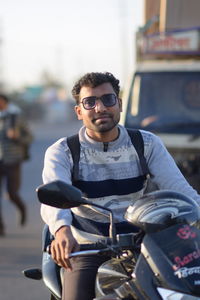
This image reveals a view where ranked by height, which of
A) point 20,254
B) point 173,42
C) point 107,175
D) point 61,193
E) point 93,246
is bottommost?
point 20,254

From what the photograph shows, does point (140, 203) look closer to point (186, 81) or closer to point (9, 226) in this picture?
point (186, 81)

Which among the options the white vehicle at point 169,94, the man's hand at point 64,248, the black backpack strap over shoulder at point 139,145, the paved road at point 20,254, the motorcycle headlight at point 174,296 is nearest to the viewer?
the motorcycle headlight at point 174,296

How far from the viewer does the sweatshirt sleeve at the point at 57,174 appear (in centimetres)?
323

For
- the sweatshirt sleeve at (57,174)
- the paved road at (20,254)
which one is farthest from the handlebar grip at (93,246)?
the paved road at (20,254)

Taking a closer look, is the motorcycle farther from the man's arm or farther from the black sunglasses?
the black sunglasses

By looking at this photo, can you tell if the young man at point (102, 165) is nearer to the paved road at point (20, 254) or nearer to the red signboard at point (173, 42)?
the paved road at point (20, 254)

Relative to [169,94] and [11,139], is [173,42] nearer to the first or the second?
[169,94]

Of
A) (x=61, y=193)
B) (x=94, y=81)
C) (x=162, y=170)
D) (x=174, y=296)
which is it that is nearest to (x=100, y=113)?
(x=94, y=81)

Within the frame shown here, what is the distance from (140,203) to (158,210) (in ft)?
0.29

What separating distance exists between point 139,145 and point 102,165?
0.23m

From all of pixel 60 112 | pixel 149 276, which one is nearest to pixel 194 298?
pixel 149 276

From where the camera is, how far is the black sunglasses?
3425mm

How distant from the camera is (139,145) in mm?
3617

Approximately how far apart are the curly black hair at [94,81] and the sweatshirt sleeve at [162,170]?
31cm
